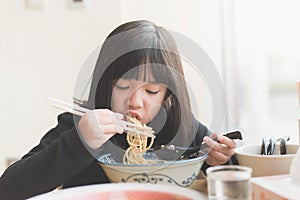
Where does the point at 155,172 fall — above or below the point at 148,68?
below

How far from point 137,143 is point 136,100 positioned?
10 cm

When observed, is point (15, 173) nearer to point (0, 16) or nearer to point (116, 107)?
point (116, 107)

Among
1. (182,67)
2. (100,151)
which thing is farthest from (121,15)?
(100,151)

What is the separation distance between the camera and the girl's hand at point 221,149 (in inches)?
35.1

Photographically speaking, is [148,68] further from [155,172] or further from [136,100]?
[155,172]

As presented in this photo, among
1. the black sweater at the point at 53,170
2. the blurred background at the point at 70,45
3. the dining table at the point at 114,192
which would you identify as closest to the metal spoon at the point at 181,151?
the black sweater at the point at 53,170

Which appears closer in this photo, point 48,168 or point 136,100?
point 48,168

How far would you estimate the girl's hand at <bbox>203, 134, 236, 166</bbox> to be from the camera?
2.93ft

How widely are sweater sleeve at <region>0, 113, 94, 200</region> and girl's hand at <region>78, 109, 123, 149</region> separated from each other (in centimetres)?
2

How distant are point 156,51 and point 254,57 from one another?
3.53 ft

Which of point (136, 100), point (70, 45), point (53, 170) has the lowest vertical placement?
point (53, 170)

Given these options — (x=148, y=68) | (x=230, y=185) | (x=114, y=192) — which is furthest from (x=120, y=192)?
(x=148, y=68)

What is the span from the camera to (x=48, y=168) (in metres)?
0.85

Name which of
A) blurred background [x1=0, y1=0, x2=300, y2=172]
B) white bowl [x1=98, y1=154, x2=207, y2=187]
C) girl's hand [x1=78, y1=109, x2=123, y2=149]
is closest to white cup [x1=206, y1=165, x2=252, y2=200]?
white bowl [x1=98, y1=154, x2=207, y2=187]
